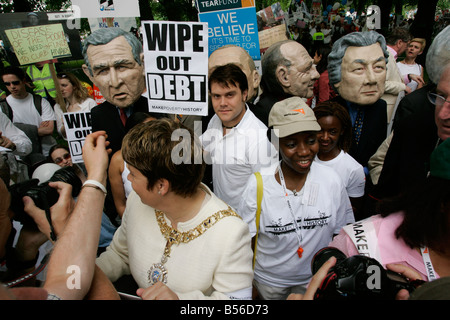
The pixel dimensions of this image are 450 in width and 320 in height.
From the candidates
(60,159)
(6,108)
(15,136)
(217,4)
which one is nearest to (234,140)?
(217,4)

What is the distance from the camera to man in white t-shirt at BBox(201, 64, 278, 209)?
2488 mm

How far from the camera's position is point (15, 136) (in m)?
3.55

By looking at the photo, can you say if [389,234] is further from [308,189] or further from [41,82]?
[41,82]

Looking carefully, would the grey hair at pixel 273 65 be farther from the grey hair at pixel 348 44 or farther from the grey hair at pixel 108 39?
the grey hair at pixel 108 39

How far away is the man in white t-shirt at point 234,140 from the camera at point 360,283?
4.91 ft

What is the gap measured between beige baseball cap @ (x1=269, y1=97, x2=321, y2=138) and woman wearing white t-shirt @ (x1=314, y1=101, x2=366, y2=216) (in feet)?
1.78

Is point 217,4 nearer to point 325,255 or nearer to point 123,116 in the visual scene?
point 123,116

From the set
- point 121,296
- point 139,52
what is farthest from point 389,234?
point 139,52

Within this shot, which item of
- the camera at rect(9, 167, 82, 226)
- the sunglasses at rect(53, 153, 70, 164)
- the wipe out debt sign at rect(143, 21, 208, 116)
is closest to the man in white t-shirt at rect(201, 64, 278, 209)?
the wipe out debt sign at rect(143, 21, 208, 116)

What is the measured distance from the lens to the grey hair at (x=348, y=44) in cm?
274

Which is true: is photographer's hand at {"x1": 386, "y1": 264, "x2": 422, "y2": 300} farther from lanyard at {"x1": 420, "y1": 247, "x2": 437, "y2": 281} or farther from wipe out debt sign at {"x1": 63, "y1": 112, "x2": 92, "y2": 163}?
wipe out debt sign at {"x1": 63, "y1": 112, "x2": 92, "y2": 163}

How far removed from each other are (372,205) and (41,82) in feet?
18.6

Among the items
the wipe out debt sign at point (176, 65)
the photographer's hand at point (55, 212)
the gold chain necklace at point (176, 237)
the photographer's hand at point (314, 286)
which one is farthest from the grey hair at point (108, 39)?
the photographer's hand at point (314, 286)
